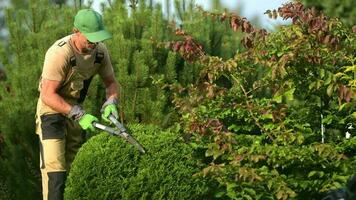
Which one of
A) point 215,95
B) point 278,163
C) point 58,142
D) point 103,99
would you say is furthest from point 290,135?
point 103,99

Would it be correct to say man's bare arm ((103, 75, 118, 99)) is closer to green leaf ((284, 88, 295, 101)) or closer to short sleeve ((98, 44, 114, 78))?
short sleeve ((98, 44, 114, 78))

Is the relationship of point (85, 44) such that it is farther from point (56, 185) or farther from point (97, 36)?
point (56, 185)

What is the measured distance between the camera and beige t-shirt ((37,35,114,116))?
19.7 ft

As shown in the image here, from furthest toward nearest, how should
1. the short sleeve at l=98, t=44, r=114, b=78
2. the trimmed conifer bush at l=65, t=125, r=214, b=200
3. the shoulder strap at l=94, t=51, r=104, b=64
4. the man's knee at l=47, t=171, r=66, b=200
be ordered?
the short sleeve at l=98, t=44, r=114, b=78
the shoulder strap at l=94, t=51, r=104, b=64
the man's knee at l=47, t=171, r=66, b=200
the trimmed conifer bush at l=65, t=125, r=214, b=200

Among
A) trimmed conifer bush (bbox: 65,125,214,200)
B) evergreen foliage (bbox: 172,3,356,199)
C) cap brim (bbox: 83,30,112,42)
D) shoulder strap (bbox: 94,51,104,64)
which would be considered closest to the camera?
trimmed conifer bush (bbox: 65,125,214,200)

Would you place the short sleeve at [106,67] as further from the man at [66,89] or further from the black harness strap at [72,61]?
the black harness strap at [72,61]

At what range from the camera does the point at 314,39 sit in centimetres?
587

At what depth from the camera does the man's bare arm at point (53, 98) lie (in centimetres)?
593

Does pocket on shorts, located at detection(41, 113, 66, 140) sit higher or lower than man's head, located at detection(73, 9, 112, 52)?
lower

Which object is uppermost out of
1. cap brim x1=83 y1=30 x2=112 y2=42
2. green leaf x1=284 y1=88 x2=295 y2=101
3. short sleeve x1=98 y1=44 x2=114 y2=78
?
cap brim x1=83 y1=30 x2=112 y2=42

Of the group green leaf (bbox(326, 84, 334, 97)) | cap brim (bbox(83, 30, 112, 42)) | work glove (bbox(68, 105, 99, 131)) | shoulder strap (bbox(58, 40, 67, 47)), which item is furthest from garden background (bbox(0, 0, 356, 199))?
shoulder strap (bbox(58, 40, 67, 47))

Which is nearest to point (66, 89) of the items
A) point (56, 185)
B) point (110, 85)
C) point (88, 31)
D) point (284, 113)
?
point (110, 85)

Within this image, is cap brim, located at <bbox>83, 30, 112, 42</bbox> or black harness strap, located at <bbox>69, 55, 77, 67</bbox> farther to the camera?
black harness strap, located at <bbox>69, 55, 77, 67</bbox>

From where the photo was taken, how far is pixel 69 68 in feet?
20.1
